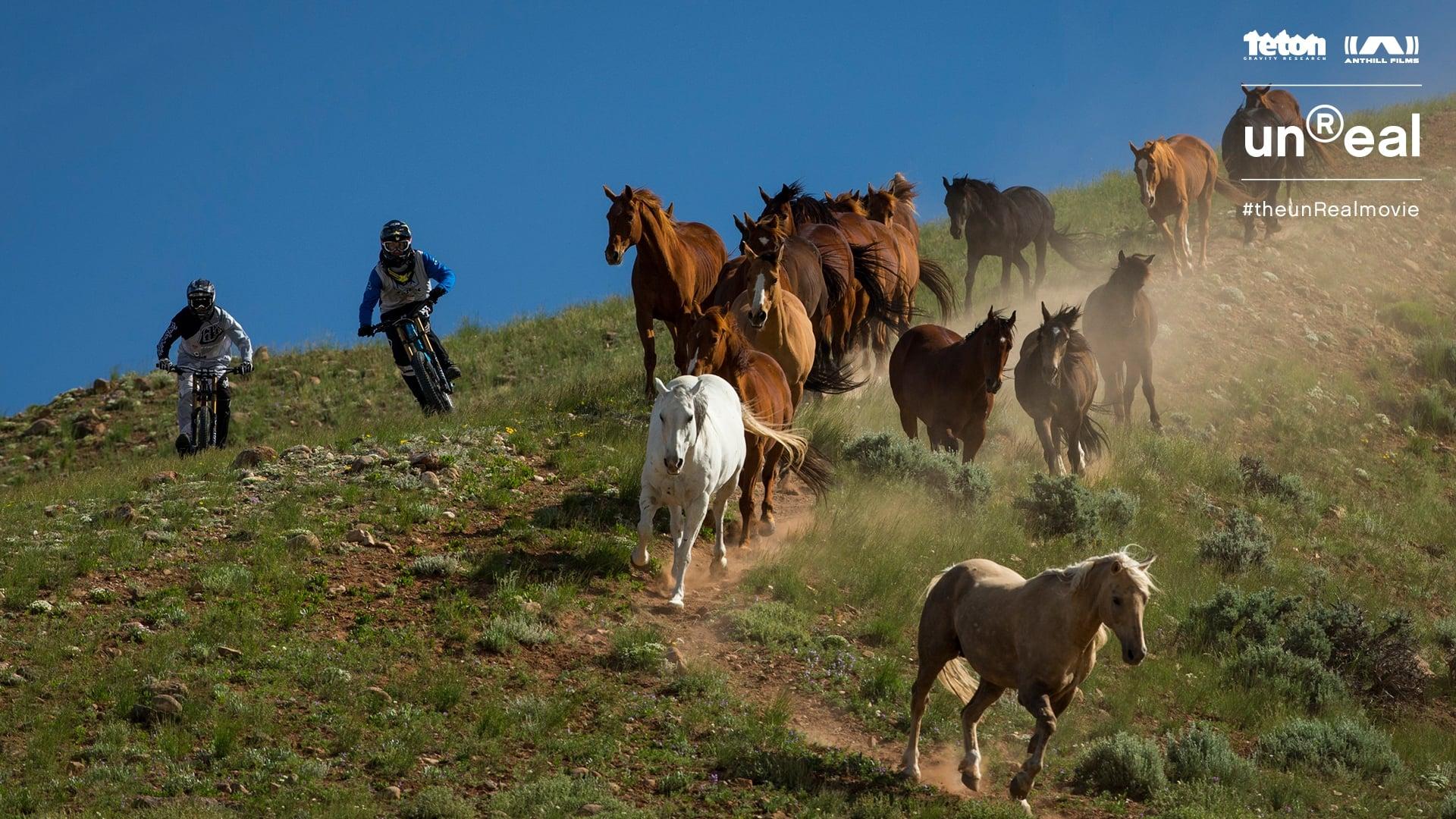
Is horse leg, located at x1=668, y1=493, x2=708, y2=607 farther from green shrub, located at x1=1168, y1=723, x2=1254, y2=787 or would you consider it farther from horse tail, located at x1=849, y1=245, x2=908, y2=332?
horse tail, located at x1=849, y1=245, x2=908, y2=332

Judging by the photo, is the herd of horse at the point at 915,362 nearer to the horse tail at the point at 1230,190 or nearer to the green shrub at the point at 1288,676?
the horse tail at the point at 1230,190

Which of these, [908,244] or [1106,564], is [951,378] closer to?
[908,244]

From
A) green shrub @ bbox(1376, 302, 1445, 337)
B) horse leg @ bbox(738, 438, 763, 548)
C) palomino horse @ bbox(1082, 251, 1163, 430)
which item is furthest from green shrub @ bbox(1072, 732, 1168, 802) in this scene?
green shrub @ bbox(1376, 302, 1445, 337)

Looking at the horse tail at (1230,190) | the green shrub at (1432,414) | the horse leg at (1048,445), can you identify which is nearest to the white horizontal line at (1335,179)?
the horse tail at (1230,190)

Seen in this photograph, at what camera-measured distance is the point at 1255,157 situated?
29984 millimetres

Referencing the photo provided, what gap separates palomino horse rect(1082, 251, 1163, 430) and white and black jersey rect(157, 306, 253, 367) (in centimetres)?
1135

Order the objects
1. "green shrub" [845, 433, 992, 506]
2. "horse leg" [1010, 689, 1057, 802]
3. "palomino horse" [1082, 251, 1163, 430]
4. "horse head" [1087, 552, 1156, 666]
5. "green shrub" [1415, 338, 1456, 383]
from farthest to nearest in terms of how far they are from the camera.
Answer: "green shrub" [1415, 338, 1456, 383]
"palomino horse" [1082, 251, 1163, 430]
"green shrub" [845, 433, 992, 506]
"horse leg" [1010, 689, 1057, 802]
"horse head" [1087, 552, 1156, 666]

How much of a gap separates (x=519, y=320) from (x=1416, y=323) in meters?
17.5

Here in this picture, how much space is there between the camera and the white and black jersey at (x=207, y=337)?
686 inches

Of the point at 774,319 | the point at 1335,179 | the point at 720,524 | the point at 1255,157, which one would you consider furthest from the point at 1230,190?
the point at 720,524

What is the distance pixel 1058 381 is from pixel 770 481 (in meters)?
4.41

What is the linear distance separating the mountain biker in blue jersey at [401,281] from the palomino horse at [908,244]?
6.98 metres

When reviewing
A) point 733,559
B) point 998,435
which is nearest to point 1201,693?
point 733,559

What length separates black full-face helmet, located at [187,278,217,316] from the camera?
682 inches
